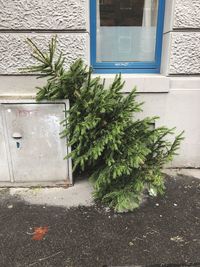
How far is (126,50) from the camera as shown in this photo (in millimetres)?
3426

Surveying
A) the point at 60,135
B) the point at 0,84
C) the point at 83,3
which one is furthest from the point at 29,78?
the point at 83,3

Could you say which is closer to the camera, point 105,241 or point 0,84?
point 105,241

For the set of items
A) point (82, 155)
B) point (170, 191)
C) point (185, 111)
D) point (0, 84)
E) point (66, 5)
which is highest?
point (66, 5)

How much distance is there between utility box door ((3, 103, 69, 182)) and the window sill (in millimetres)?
850

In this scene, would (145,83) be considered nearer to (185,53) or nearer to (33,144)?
(185,53)

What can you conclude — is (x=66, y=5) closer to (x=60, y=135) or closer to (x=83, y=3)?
(x=83, y=3)

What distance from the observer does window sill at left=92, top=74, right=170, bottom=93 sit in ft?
10.5

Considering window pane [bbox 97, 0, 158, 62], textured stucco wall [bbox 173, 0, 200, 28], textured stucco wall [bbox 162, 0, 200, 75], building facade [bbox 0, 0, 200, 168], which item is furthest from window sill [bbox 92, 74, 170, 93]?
Answer: textured stucco wall [bbox 173, 0, 200, 28]

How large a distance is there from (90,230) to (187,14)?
2.60 metres

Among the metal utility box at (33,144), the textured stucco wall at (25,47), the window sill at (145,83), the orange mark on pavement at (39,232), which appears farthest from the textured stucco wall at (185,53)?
the orange mark on pavement at (39,232)

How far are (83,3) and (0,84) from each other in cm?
132

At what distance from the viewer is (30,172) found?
9.98 feet

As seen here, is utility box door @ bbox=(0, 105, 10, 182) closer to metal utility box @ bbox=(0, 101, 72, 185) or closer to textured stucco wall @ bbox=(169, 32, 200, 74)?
metal utility box @ bbox=(0, 101, 72, 185)

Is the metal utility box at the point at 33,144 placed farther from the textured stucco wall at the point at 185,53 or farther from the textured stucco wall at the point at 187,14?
the textured stucco wall at the point at 187,14
